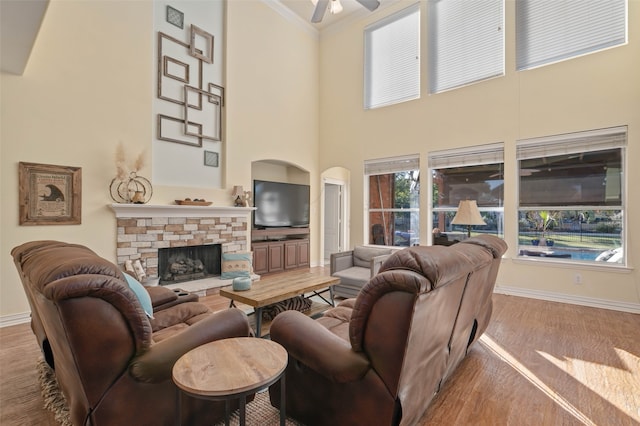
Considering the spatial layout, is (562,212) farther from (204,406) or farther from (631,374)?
(204,406)

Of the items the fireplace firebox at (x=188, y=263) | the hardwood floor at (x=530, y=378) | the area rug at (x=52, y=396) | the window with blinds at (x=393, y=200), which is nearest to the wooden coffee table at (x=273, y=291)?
the area rug at (x=52, y=396)

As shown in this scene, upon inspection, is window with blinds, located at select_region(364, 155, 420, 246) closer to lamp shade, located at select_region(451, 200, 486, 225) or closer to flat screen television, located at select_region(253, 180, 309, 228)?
flat screen television, located at select_region(253, 180, 309, 228)

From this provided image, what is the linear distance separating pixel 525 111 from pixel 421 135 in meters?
1.61

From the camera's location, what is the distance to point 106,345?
1.33m

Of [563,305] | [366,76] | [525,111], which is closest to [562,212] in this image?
[563,305]

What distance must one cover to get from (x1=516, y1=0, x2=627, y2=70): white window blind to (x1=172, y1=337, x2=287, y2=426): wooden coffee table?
5501 mm

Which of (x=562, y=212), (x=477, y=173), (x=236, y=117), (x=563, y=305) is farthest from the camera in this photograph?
(x=236, y=117)

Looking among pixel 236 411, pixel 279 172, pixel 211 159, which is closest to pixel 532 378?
pixel 236 411

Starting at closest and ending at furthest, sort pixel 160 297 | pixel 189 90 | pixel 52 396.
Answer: pixel 52 396, pixel 160 297, pixel 189 90

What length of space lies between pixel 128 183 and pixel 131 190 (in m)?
0.10

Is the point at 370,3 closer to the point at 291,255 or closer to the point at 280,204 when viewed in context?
the point at 280,204

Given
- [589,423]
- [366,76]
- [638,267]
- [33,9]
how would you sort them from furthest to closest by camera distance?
[366,76]
[638,267]
[33,9]
[589,423]

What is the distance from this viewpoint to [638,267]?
385cm

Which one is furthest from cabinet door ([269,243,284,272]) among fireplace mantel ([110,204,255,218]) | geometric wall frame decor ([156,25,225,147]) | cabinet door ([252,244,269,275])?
geometric wall frame decor ([156,25,225,147])
